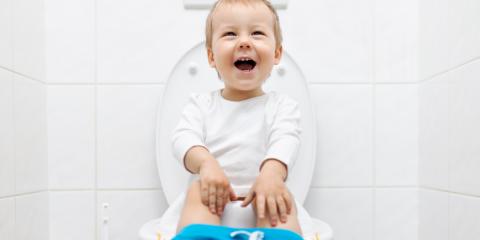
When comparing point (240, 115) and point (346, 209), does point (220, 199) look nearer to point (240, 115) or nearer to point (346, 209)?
point (240, 115)

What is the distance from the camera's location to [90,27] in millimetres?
1429

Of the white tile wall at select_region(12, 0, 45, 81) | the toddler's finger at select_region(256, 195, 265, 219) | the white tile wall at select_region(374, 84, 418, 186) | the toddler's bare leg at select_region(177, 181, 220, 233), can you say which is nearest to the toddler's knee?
the toddler's bare leg at select_region(177, 181, 220, 233)

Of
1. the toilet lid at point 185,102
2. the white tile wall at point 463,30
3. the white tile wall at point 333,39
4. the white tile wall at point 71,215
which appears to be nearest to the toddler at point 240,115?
the toilet lid at point 185,102

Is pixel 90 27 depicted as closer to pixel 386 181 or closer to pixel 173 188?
pixel 173 188

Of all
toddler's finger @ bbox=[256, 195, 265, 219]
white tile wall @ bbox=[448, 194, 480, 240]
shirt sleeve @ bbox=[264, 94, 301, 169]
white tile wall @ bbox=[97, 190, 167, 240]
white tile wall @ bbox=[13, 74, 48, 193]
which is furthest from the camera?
white tile wall @ bbox=[97, 190, 167, 240]

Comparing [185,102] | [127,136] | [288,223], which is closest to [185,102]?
[185,102]

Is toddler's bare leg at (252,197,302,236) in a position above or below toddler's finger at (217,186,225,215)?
below

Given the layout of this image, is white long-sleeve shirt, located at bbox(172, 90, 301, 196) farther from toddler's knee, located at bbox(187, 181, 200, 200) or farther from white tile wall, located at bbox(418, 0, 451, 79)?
white tile wall, located at bbox(418, 0, 451, 79)

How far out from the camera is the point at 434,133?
4.33 ft

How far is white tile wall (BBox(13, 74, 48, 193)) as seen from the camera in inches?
48.1

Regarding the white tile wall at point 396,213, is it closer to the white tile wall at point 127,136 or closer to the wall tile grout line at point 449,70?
the wall tile grout line at point 449,70

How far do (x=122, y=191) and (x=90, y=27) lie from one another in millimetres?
461

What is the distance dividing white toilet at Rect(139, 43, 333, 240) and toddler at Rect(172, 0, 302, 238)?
0.58ft

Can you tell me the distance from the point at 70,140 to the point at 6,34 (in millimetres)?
361
